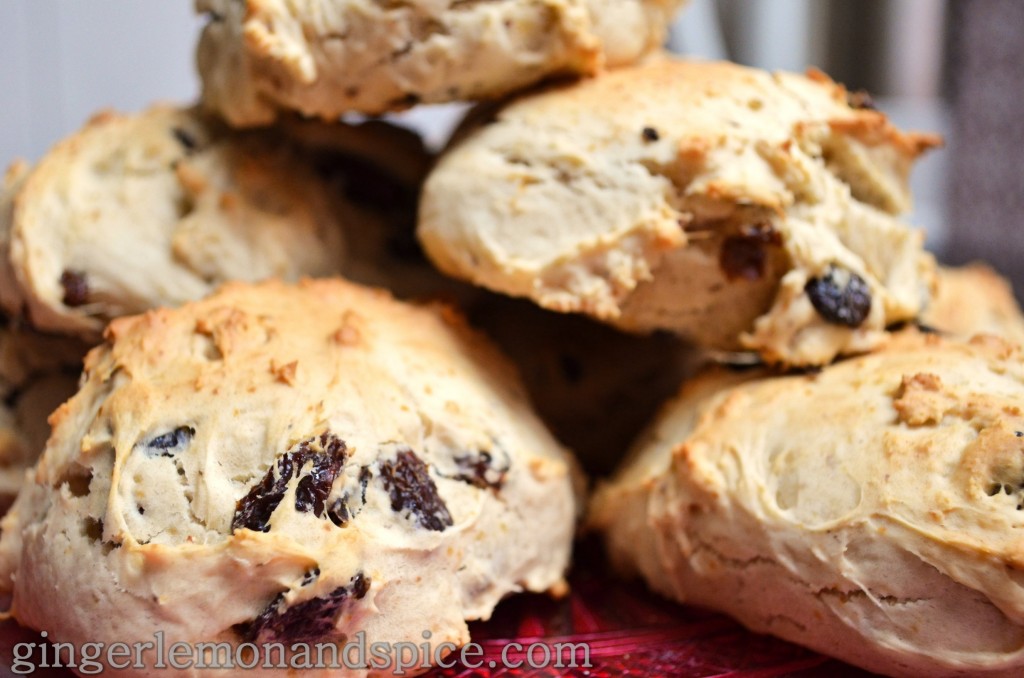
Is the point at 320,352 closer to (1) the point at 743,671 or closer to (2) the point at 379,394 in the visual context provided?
(2) the point at 379,394

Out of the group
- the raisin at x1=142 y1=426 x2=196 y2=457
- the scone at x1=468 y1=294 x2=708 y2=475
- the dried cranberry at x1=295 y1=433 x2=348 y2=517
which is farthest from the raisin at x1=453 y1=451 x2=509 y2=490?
the scone at x1=468 y1=294 x2=708 y2=475

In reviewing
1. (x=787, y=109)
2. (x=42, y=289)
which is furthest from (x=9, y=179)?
(x=787, y=109)

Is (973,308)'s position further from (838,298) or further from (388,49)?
(388,49)

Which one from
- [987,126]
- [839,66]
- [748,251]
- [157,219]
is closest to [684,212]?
[748,251]

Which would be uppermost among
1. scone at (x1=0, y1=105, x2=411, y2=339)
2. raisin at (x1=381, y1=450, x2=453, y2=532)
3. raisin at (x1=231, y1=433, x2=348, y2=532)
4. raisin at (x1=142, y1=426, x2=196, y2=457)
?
scone at (x1=0, y1=105, x2=411, y2=339)

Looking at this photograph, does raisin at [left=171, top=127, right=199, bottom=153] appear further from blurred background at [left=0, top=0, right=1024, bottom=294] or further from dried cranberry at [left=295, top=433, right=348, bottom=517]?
blurred background at [left=0, top=0, right=1024, bottom=294]

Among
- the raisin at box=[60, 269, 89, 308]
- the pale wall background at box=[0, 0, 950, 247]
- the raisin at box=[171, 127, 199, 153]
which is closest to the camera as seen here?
the raisin at box=[60, 269, 89, 308]

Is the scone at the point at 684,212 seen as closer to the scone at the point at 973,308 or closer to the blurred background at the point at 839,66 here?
the scone at the point at 973,308
